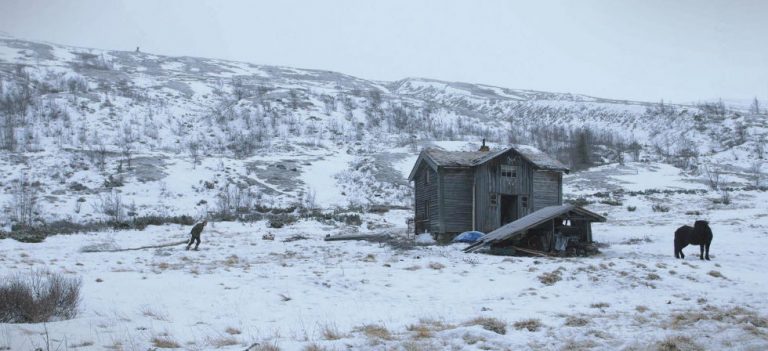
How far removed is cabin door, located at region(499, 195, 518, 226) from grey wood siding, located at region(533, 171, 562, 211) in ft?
3.22

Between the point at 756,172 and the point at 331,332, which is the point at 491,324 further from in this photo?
the point at 756,172

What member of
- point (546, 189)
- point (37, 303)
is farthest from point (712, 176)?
point (37, 303)

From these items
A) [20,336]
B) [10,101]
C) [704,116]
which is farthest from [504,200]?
[704,116]

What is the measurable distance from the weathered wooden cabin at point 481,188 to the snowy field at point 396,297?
432cm

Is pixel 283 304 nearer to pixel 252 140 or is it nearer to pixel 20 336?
pixel 20 336

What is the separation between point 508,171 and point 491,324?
18.3m

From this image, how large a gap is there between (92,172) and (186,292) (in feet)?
118

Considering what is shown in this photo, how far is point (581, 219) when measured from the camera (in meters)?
21.2

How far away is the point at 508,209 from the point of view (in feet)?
92.2

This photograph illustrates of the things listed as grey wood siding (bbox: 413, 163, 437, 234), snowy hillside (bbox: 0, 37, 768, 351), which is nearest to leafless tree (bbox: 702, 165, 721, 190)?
snowy hillside (bbox: 0, 37, 768, 351)

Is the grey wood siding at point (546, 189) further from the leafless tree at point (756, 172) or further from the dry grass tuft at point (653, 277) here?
the leafless tree at point (756, 172)

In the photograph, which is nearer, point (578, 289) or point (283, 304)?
point (283, 304)

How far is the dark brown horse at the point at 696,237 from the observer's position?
1755 centimetres

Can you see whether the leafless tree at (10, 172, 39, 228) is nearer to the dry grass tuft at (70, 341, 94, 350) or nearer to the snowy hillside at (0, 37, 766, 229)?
the snowy hillside at (0, 37, 766, 229)
